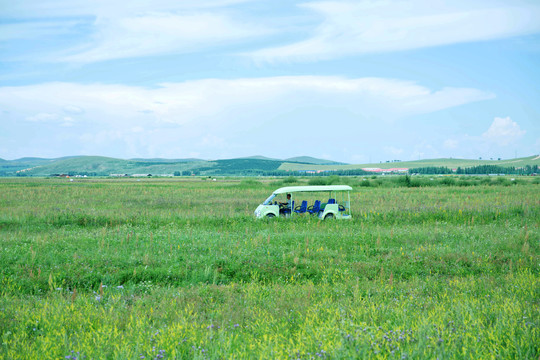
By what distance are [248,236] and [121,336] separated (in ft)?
30.5

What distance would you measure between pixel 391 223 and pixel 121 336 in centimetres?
1625

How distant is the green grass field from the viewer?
16.4 feet

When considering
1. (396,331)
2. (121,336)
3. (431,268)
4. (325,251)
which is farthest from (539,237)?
(121,336)

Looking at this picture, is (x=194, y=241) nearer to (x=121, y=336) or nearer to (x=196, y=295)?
(x=196, y=295)

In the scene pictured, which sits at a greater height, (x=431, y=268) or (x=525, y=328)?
(x=525, y=328)

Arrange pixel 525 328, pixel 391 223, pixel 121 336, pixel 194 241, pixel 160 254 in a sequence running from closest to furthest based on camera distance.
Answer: pixel 525 328, pixel 121 336, pixel 160 254, pixel 194 241, pixel 391 223

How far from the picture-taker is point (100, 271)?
10.3 metres

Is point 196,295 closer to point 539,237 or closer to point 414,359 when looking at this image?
point 414,359

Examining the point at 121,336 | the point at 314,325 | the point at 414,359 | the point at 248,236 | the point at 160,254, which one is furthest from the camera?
the point at 248,236

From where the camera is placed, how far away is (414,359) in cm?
449

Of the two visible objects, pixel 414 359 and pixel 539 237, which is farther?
pixel 539 237

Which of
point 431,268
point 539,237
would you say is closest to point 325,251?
point 431,268

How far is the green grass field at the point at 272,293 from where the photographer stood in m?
5.00

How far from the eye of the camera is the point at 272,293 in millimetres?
8320
